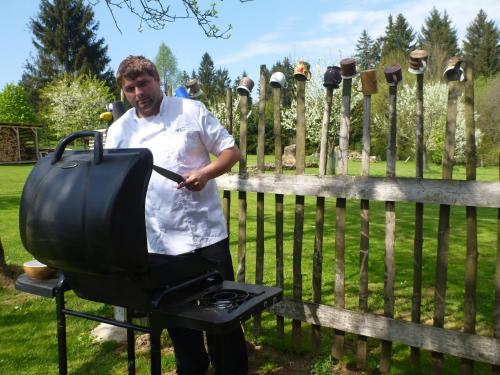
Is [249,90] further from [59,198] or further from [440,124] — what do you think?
[440,124]

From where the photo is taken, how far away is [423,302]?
444 cm

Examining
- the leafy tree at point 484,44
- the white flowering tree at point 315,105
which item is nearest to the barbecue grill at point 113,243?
the white flowering tree at point 315,105

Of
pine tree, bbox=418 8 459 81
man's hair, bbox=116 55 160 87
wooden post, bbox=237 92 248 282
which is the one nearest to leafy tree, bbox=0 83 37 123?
wooden post, bbox=237 92 248 282

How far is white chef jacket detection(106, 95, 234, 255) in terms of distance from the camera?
2.40 m

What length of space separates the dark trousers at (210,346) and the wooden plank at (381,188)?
2.65 feet

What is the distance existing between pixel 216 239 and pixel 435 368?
1649mm

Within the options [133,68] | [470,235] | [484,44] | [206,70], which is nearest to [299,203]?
[470,235]

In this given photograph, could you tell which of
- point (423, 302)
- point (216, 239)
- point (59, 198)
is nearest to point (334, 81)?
point (216, 239)

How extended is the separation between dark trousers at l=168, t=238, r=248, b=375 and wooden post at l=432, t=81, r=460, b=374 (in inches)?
48.6

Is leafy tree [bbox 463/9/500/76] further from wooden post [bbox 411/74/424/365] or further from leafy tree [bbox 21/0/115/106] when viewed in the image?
wooden post [bbox 411/74/424/365]

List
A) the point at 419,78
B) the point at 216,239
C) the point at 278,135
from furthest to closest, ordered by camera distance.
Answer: the point at 278,135
the point at 419,78
the point at 216,239

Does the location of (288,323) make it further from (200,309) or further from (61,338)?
(200,309)

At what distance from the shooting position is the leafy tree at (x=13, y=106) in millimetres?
33781

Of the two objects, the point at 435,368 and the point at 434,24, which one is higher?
the point at 434,24
